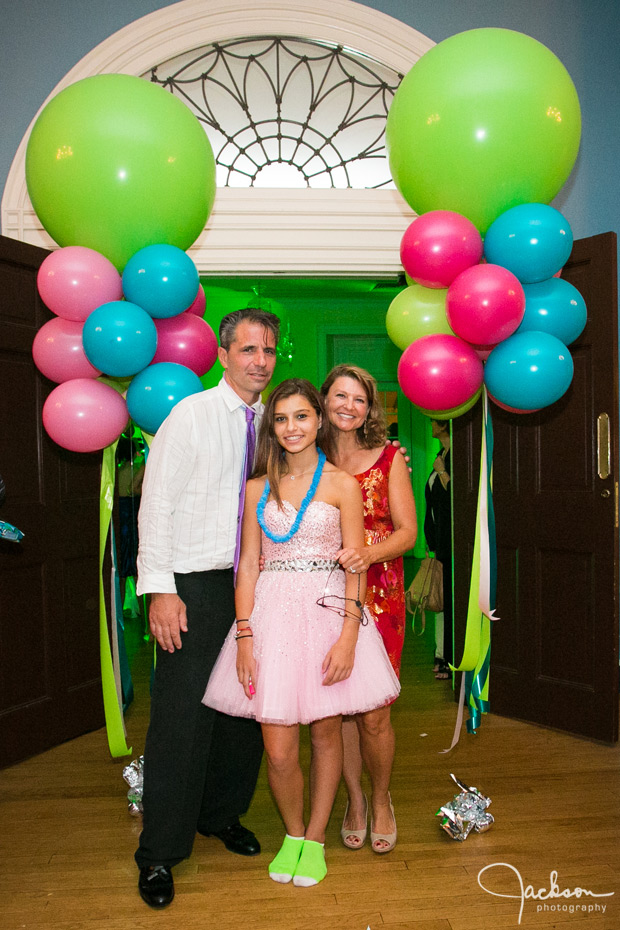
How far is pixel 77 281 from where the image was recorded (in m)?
2.01

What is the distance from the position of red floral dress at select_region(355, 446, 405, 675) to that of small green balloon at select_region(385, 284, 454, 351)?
1.23ft

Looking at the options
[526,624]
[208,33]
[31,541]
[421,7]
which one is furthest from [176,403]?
[421,7]

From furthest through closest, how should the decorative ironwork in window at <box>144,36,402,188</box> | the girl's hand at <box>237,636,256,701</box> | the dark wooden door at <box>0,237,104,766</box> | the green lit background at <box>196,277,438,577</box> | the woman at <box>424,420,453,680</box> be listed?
the green lit background at <box>196,277,438,577</box> < the woman at <box>424,420,453,680</box> < the decorative ironwork in window at <box>144,36,402,188</box> < the dark wooden door at <box>0,237,104,766</box> < the girl's hand at <box>237,636,256,701</box>

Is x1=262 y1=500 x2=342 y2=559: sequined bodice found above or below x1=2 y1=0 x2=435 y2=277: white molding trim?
below

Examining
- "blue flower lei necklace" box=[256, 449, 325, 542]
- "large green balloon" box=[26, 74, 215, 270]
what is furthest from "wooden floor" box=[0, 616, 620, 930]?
"large green balloon" box=[26, 74, 215, 270]

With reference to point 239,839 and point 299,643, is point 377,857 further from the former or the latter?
point 299,643

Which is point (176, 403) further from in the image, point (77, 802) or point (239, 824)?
point (77, 802)

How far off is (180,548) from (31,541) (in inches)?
48.4

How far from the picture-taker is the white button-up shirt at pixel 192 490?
1.94 m

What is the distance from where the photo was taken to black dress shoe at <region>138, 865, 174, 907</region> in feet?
6.19

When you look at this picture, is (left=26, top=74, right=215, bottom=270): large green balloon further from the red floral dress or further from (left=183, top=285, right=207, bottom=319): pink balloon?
the red floral dress

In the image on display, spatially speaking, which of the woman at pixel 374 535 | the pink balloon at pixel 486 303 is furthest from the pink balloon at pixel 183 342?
the pink balloon at pixel 486 303

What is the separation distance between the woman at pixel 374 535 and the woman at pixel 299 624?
152 millimetres

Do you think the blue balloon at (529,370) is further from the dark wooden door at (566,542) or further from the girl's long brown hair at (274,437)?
the dark wooden door at (566,542)
